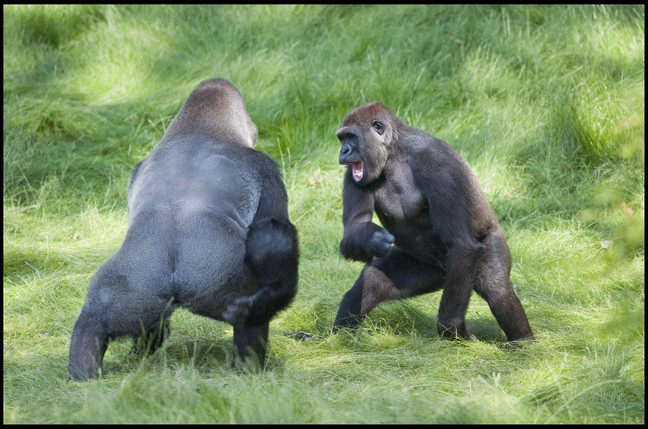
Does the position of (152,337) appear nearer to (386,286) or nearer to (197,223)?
(197,223)

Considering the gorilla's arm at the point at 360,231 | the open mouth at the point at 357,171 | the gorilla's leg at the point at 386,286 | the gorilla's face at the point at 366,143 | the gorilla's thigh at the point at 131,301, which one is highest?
the gorilla's face at the point at 366,143

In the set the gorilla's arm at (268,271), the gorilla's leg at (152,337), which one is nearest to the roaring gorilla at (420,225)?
the gorilla's arm at (268,271)

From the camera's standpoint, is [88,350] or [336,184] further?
[336,184]

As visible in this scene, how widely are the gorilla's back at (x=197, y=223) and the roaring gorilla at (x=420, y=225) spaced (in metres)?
0.54

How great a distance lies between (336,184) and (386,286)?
2101 millimetres

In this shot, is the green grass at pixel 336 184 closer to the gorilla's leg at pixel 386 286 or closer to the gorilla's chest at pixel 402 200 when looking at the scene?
the gorilla's leg at pixel 386 286

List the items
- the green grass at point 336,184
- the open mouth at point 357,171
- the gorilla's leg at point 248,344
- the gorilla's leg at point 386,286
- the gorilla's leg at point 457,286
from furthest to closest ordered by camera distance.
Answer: the gorilla's leg at point 386,286 → the open mouth at point 357,171 → the gorilla's leg at point 457,286 → the gorilla's leg at point 248,344 → the green grass at point 336,184

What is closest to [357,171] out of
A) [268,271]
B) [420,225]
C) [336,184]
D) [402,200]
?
[402,200]

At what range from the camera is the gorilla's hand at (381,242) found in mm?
3973

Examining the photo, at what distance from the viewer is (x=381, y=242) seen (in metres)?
3.98

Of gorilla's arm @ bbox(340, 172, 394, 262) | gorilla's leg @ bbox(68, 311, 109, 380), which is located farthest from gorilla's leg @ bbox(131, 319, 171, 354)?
gorilla's arm @ bbox(340, 172, 394, 262)

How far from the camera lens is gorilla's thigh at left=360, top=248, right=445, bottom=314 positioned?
4594 millimetres

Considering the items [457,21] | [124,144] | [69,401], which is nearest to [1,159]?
[124,144]

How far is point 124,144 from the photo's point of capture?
727 centimetres
